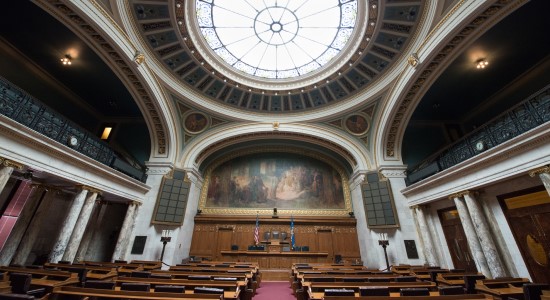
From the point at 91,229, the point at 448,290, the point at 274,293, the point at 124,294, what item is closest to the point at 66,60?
the point at 91,229

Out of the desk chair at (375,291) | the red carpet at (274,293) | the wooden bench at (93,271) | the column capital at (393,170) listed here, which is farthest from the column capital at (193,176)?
the desk chair at (375,291)

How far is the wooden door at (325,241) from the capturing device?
12.8 meters

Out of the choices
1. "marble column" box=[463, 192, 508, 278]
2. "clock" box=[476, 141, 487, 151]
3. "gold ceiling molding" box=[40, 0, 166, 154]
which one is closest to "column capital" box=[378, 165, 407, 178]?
"marble column" box=[463, 192, 508, 278]

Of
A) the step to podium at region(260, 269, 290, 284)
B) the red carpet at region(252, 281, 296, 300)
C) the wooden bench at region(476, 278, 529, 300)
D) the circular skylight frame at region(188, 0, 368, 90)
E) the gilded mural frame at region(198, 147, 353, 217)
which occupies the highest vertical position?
the circular skylight frame at region(188, 0, 368, 90)

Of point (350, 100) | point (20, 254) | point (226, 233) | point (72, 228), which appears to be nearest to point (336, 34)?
point (350, 100)

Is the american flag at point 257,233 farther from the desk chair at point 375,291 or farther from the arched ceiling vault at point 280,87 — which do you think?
the desk chair at point 375,291

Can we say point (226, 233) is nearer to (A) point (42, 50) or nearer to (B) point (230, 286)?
(B) point (230, 286)

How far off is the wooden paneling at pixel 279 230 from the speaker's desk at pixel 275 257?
0.05 metres

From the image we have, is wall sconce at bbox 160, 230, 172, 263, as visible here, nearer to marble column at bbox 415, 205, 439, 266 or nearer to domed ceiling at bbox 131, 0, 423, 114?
domed ceiling at bbox 131, 0, 423, 114

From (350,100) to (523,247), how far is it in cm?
897

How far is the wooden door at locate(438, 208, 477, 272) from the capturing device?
28.1 feet

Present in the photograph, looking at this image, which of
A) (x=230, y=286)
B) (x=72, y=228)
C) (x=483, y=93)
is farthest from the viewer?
(x=483, y=93)

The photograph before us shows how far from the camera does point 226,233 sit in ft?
43.6

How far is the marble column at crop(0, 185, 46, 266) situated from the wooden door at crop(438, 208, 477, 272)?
56.5 feet
